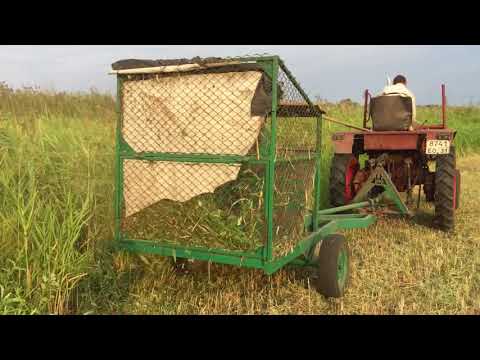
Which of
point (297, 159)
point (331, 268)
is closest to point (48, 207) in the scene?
point (297, 159)

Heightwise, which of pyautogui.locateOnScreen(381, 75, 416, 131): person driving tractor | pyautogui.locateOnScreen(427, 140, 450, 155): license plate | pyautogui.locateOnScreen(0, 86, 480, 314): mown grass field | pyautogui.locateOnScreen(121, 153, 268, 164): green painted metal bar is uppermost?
pyautogui.locateOnScreen(381, 75, 416, 131): person driving tractor

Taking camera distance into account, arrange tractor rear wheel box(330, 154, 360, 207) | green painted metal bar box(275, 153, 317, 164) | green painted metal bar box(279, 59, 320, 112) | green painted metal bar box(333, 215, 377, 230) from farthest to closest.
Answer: tractor rear wheel box(330, 154, 360, 207) < green painted metal bar box(333, 215, 377, 230) < green painted metal bar box(275, 153, 317, 164) < green painted metal bar box(279, 59, 320, 112)

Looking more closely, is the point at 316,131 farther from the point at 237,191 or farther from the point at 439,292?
the point at 439,292

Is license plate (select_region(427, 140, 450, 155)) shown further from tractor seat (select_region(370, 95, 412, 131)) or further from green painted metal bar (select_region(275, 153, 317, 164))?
green painted metal bar (select_region(275, 153, 317, 164))

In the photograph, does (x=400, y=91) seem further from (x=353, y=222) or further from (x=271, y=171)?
(x=271, y=171)

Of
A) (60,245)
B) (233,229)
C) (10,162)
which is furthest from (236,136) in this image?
(10,162)

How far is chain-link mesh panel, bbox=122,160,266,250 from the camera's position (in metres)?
3.18

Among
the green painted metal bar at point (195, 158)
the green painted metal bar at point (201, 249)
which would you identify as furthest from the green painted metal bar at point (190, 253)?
the green painted metal bar at point (195, 158)

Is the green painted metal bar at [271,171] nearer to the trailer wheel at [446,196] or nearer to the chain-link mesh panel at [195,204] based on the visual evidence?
the chain-link mesh panel at [195,204]

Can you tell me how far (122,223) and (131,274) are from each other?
452 millimetres

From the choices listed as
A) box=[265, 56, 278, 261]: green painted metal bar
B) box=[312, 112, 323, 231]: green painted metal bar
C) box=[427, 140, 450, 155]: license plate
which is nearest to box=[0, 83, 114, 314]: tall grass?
box=[265, 56, 278, 261]: green painted metal bar

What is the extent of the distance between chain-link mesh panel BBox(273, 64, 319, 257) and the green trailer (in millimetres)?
13

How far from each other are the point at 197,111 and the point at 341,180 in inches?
141

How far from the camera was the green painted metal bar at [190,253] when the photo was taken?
307cm
